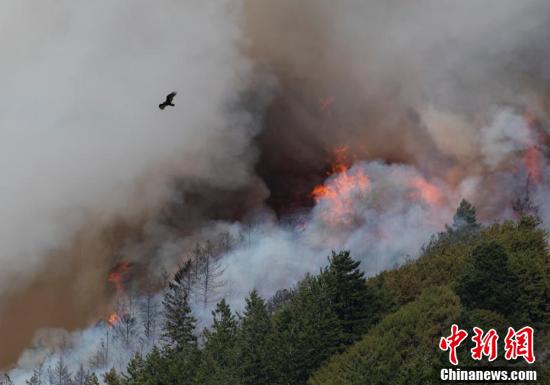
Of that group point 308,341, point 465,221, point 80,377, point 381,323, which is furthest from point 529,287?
point 80,377

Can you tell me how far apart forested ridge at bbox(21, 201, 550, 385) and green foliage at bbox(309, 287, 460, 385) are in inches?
3.7

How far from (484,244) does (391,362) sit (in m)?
13.6

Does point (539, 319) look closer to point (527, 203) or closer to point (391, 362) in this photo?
point (391, 362)

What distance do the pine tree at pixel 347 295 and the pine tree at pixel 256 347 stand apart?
821cm

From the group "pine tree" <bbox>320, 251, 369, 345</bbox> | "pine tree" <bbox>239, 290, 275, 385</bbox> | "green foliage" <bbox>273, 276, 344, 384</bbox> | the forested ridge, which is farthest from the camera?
"pine tree" <bbox>320, 251, 369, 345</bbox>

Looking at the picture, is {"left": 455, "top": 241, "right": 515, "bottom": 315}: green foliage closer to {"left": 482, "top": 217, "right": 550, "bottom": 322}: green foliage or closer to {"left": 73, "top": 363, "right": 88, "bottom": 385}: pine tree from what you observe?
{"left": 482, "top": 217, "right": 550, "bottom": 322}: green foliage

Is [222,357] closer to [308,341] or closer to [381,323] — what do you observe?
[308,341]

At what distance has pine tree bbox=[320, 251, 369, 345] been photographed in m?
67.2

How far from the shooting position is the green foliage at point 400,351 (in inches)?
2085

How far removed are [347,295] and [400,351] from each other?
1132 centimetres

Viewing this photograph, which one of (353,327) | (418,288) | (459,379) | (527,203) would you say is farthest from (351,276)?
(527,203)

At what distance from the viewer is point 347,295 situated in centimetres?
6781

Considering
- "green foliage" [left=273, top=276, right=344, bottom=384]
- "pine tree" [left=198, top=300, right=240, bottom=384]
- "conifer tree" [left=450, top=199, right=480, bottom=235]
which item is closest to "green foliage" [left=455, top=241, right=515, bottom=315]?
"green foliage" [left=273, top=276, right=344, bottom=384]

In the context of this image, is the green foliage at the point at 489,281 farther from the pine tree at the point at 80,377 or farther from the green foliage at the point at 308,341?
the pine tree at the point at 80,377
